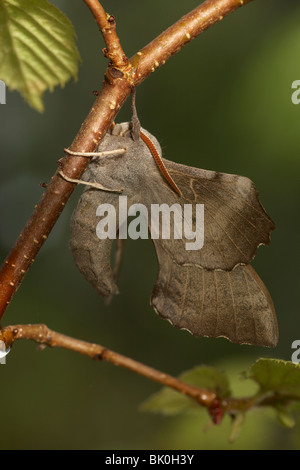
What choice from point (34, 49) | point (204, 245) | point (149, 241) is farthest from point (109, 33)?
point (149, 241)

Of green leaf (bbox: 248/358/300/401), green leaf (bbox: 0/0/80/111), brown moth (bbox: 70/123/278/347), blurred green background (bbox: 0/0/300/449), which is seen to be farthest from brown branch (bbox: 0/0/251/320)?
blurred green background (bbox: 0/0/300/449)

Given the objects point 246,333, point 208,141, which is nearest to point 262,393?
point 246,333

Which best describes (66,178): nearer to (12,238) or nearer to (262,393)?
(262,393)

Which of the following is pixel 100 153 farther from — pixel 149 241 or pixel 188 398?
pixel 149 241

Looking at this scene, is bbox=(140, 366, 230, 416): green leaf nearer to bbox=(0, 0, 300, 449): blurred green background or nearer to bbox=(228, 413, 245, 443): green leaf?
bbox=(228, 413, 245, 443): green leaf

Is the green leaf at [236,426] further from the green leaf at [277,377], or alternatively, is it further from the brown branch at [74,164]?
the brown branch at [74,164]
